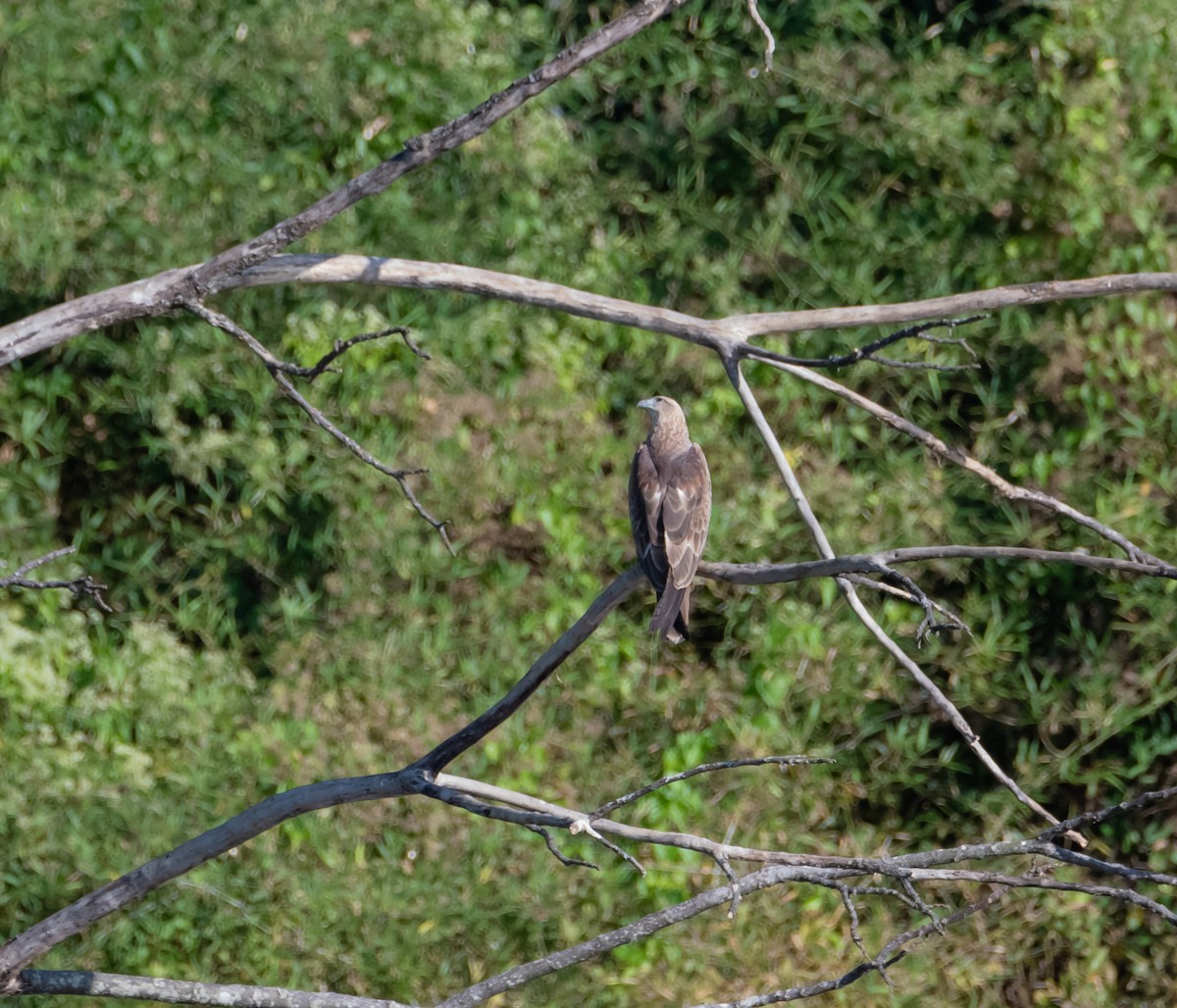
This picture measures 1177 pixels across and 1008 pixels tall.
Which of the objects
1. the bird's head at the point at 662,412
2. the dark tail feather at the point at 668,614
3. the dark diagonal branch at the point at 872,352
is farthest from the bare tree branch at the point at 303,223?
the bird's head at the point at 662,412

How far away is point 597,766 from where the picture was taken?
5574mm

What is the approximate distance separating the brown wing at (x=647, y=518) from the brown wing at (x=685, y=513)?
0.03 meters

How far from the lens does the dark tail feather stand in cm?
391

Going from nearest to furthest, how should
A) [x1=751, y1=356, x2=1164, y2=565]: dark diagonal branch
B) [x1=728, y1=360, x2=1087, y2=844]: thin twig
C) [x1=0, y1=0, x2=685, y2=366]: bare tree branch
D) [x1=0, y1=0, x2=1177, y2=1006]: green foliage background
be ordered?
[x1=728, y1=360, x2=1087, y2=844]: thin twig, [x1=751, y1=356, x2=1164, y2=565]: dark diagonal branch, [x1=0, y1=0, x2=685, y2=366]: bare tree branch, [x1=0, y1=0, x2=1177, y2=1006]: green foliage background

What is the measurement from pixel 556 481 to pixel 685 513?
5.98 ft

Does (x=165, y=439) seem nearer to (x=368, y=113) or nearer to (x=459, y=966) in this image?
(x=368, y=113)

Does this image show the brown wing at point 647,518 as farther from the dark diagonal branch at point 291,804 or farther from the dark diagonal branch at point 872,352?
the dark diagonal branch at point 872,352

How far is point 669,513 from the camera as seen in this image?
167 inches

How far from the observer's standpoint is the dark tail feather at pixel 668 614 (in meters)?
3.91

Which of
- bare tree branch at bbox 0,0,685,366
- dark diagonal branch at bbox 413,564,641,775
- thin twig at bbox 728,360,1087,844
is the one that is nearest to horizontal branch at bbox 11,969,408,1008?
dark diagonal branch at bbox 413,564,641,775

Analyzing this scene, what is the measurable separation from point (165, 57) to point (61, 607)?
2.43m

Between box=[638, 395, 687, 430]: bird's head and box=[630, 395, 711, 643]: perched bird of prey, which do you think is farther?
box=[638, 395, 687, 430]: bird's head

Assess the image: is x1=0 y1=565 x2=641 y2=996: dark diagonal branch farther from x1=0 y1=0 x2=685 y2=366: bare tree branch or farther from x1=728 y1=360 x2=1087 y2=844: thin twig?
x1=0 y1=0 x2=685 y2=366: bare tree branch

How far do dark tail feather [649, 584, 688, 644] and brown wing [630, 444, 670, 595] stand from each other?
1.2 inches
